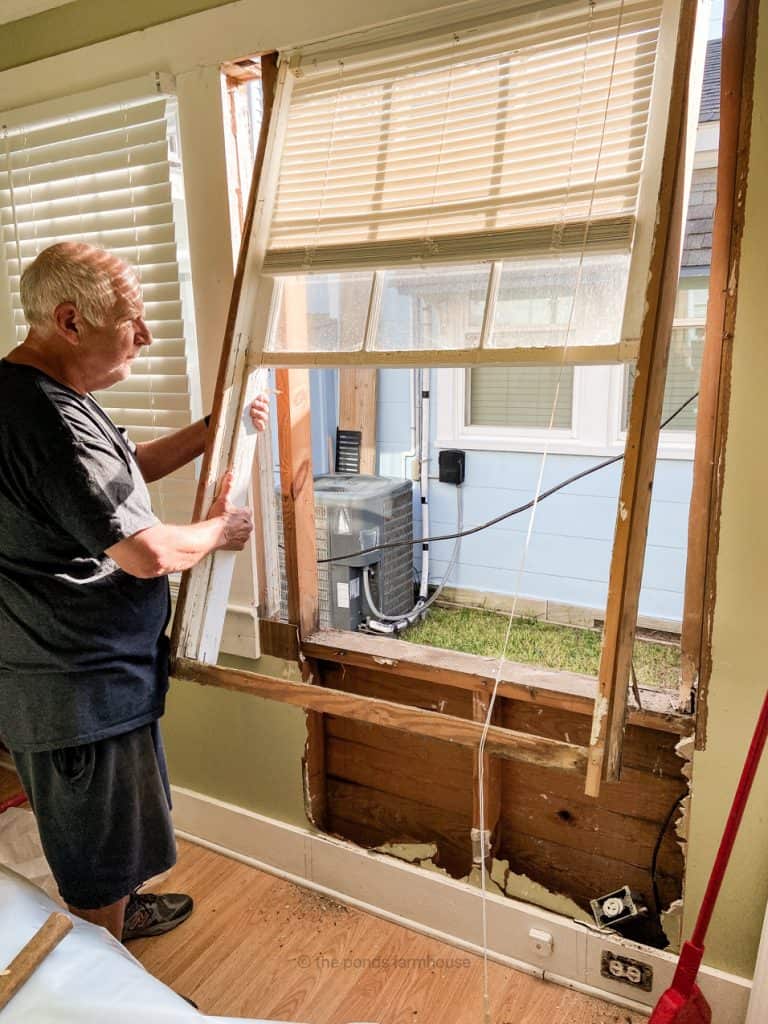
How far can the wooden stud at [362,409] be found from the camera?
4.05m

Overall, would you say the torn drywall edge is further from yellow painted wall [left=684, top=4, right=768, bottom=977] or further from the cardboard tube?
the cardboard tube

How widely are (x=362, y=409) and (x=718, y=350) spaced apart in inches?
110

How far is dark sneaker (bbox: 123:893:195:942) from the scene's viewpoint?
1.98 metres

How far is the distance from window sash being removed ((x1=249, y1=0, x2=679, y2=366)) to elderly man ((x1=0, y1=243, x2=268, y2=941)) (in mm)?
370

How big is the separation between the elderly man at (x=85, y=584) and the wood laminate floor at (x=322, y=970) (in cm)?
32

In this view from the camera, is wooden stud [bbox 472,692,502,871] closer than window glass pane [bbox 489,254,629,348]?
No

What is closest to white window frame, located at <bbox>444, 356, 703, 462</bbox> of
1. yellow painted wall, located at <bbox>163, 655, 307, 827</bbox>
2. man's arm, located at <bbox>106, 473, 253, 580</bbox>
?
yellow painted wall, located at <bbox>163, 655, 307, 827</bbox>

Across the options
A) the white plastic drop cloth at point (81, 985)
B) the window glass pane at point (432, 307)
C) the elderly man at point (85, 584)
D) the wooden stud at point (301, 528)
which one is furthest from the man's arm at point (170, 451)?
the white plastic drop cloth at point (81, 985)

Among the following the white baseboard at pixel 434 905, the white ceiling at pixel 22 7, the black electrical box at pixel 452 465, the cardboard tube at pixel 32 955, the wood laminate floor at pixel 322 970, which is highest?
the white ceiling at pixel 22 7

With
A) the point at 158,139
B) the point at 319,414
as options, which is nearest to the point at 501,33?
the point at 158,139

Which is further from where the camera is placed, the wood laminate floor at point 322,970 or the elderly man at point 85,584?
the wood laminate floor at point 322,970

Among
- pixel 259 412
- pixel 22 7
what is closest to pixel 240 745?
pixel 259 412

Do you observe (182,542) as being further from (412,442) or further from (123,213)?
(412,442)

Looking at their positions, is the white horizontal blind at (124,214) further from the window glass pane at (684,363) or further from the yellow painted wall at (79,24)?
the window glass pane at (684,363)
